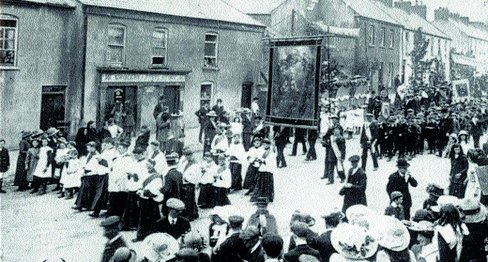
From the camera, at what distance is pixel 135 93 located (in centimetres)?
2297

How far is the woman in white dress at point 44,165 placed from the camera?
13930 millimetres

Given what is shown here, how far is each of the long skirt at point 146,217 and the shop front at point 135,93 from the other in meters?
11.5

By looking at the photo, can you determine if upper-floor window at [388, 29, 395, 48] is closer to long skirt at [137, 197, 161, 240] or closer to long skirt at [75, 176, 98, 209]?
long skirt at [75, 176, 98, 209]

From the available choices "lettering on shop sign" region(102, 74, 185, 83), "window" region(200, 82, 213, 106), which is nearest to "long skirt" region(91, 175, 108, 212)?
"lettering on shop sign" region(102, 74, 185, 83)

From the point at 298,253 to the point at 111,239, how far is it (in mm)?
2299

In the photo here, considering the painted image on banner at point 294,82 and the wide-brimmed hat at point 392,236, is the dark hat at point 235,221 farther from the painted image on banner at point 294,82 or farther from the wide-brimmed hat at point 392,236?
the painted image on banner at point 294,82

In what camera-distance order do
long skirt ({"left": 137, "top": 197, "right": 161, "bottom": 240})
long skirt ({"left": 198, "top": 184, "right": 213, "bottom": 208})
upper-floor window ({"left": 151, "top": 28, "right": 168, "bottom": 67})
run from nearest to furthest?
long skirt ({"left": 137, "top": 197, "right": 161, "bottom": 240}) < long skirt ({"left": 198, "top": 184, "right": 213, "bottom": 208}) < upper-floor window ({"left": 151, "top": 28, "right": 168, "bottom": 67})

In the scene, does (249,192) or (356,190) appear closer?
(356,190)

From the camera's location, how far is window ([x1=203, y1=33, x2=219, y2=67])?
26.6 m

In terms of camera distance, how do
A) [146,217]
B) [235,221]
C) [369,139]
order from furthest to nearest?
[369,139] < [146,217] < [235,221]

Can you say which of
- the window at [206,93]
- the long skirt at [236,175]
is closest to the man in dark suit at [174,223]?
the long skirt at [236,175]

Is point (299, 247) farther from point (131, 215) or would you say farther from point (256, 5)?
point (256, 5)

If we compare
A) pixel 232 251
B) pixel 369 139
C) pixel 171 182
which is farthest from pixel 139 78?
pixel 232 251

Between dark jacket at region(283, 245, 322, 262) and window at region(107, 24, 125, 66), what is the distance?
1781cm
